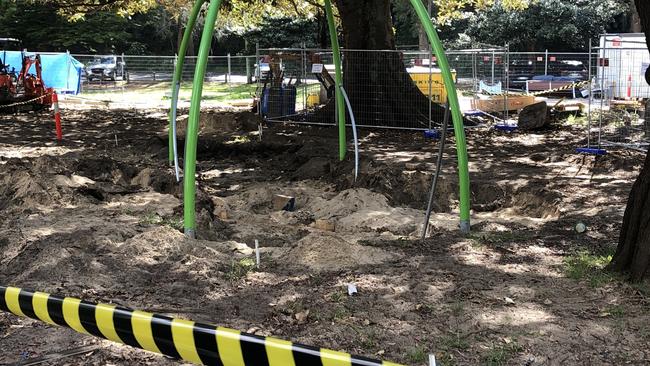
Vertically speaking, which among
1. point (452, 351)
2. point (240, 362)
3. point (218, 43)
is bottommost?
point (452, 351)

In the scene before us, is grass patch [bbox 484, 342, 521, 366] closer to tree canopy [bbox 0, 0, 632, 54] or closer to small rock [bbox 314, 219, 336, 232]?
small rock [bbox 314, 219, 336, 232]

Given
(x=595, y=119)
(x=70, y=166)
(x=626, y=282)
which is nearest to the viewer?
(x=626, y=282)

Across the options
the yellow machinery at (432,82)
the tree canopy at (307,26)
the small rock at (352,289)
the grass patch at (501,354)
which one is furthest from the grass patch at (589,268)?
the tree canopy at (307,26)

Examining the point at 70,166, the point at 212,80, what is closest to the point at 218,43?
the point at 212,80

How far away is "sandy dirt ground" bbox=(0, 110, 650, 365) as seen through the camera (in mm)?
4586

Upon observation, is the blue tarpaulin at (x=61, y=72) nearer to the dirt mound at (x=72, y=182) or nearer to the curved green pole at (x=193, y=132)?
the dirt mound at (x=72, y=182)

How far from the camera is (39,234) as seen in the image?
22.1ft

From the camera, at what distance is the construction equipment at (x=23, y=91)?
22734 mm

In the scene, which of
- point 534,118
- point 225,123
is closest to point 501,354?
point 534,118

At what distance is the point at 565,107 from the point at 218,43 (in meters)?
38.2

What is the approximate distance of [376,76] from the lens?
17.3 metres

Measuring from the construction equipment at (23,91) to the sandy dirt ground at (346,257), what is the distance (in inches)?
509

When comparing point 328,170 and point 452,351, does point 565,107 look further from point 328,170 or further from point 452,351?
point 452,351

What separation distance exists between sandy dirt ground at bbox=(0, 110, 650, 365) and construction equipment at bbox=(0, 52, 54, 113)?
12926 mm
